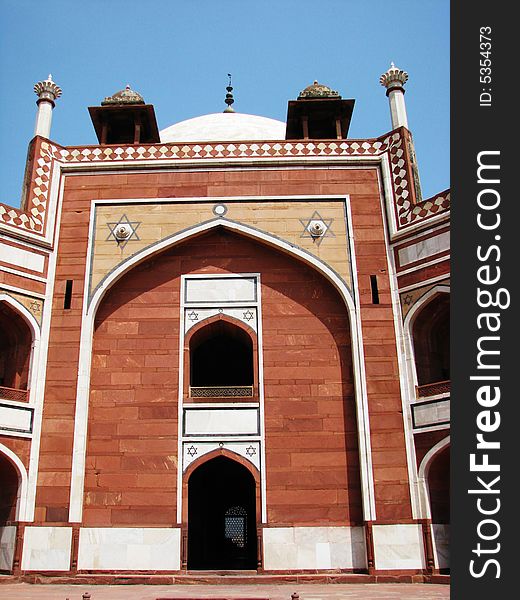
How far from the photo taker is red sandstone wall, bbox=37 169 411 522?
34.7 ft

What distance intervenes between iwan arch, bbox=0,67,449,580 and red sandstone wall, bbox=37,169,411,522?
0.10 ft

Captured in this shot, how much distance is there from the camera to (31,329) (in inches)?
449

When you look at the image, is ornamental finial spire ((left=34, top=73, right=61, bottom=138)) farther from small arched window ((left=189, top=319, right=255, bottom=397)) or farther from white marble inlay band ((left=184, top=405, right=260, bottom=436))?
white marble inlay band ((left=184, top=405, right=260, bottom=436))

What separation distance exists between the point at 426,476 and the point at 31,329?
704 cm

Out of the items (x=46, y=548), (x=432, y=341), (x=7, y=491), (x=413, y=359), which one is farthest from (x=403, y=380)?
(x=7, y=491)

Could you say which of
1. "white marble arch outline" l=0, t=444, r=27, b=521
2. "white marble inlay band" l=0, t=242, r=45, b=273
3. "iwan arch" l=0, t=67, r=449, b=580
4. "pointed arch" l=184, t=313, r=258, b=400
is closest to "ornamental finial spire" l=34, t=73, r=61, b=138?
"iwan arch" l=0, t=67, r=449, b=580

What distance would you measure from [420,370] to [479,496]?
18.7 ft

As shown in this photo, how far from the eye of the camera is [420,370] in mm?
11266

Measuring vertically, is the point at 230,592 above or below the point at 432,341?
below

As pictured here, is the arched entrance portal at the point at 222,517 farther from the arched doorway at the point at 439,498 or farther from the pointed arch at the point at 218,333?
the arched doorway at the point at 439,498

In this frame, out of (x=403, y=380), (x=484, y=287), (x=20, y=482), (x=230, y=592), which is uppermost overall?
(x=403, y=380)

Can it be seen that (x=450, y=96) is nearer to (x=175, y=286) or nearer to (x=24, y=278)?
(x=175, y=286)

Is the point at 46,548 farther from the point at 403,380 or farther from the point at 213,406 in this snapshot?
the point at 403,380

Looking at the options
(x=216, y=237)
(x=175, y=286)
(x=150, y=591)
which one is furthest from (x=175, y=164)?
(x=150, y=591)
